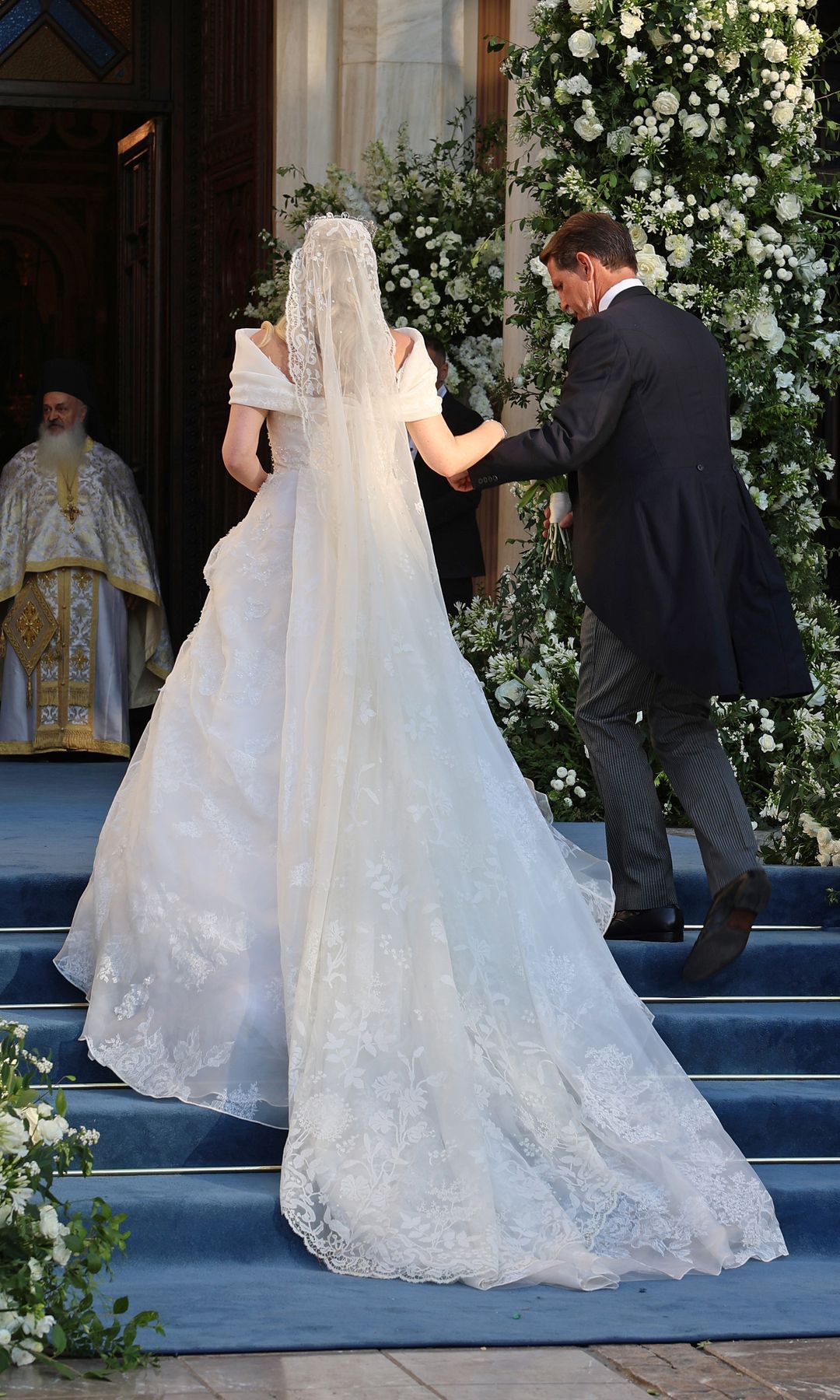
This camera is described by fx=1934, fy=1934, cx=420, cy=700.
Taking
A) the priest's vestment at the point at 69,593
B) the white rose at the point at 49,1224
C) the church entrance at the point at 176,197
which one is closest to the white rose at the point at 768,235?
the church entrance at the point at 176,197

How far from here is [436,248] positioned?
8250 mm

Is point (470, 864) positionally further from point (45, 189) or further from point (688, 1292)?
point (45, 189)

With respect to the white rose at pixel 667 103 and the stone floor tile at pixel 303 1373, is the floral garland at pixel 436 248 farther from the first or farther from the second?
the stone floor tile at pixel 303 1373

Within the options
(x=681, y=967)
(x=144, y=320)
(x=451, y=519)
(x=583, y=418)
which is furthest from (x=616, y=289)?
(x=144, y=320)

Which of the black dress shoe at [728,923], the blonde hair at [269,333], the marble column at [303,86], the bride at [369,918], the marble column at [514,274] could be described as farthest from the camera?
the marble column at [303,86]

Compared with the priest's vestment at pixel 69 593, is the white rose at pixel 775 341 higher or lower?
higher

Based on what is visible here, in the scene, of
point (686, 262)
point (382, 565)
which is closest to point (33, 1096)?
point (382, 565)

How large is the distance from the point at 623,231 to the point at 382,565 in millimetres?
1169

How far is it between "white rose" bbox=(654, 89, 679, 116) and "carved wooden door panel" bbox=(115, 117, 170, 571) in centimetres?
396

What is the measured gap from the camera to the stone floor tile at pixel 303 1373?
316 centimetres

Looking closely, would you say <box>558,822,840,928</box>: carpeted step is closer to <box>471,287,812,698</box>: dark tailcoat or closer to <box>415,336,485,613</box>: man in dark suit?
<box>471,287,812,698</box>: dark tailcoat

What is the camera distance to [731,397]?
266 inches

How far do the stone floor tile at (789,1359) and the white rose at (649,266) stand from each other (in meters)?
3.87

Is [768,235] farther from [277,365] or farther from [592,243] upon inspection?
[277,365]
